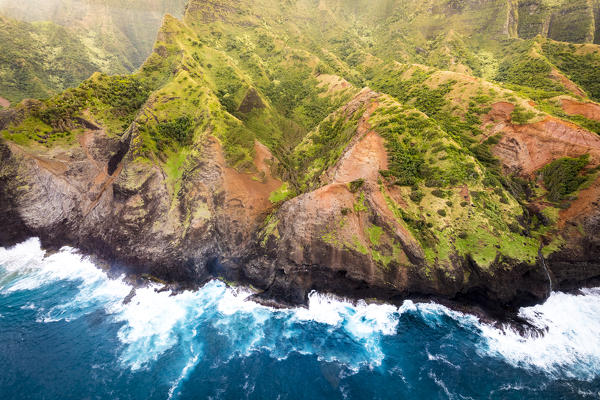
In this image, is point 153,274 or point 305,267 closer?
point 305,267

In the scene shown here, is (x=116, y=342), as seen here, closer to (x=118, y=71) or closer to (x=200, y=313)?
(x=200, y=313)

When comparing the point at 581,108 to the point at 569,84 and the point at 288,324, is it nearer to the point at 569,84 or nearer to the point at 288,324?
the point at 569,84

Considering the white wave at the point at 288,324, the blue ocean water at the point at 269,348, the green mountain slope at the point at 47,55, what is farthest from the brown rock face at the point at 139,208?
the green mountain slope at the point at 47,55

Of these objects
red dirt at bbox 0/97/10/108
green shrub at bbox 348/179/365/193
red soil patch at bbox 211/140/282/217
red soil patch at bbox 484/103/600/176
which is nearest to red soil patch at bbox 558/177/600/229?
red soil patch at bbox 484/103/600/176

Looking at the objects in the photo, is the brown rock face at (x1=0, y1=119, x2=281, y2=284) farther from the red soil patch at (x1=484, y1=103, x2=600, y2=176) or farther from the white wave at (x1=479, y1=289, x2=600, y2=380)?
the red soil patch at (x1=484, y1=103, x2=600, y2=176)

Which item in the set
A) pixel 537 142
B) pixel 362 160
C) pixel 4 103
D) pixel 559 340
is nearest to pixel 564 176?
pixel 537 142

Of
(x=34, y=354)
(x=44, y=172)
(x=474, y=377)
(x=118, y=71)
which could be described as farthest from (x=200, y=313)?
(x=118, y=71)
